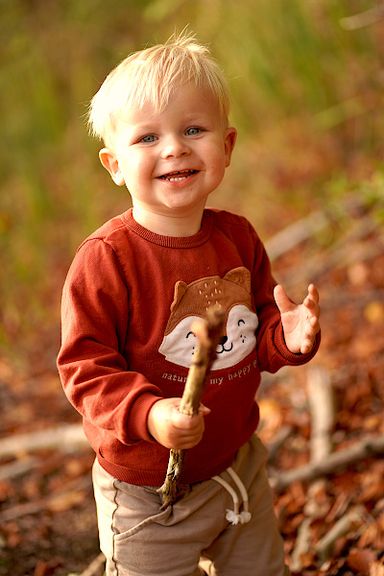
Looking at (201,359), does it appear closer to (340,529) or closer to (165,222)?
(165,222)

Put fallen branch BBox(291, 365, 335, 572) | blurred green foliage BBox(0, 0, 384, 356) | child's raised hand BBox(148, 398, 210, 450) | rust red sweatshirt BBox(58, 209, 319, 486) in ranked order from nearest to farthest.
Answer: child's raised hand BBox(148, 398, 210, 450) → rust red sweatshirt BBox(58, 209, 319, 486) → fallen branch BBox(291, 365, 335, 572) → blurred green foliage BBox(0, 0, 384, 356)

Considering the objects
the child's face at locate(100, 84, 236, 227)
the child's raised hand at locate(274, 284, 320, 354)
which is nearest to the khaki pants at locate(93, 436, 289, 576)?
the child's raised hand at locate(274, 284, 320, 354)

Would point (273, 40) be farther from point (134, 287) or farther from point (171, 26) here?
point (134, 287)

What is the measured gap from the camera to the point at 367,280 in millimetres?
4293

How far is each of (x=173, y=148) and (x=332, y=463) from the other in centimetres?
158

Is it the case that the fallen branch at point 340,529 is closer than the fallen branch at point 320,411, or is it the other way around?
the fallen branch at point 340,529

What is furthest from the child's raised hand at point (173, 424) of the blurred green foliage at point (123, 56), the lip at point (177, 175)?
the blurred green foliage at point (123, 56)

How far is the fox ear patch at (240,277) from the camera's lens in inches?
72.4

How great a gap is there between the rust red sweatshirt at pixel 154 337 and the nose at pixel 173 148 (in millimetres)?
198

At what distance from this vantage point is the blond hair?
5.44 ft

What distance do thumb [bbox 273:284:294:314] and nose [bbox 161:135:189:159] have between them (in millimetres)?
385

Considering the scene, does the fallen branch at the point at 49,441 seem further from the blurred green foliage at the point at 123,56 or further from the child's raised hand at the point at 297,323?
the child's raised hand at the point at 297,323

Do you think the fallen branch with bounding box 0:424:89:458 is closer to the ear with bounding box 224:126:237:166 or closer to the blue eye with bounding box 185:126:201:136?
the ear with bounding box 224:126:237:166

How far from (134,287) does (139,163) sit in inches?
10.8
